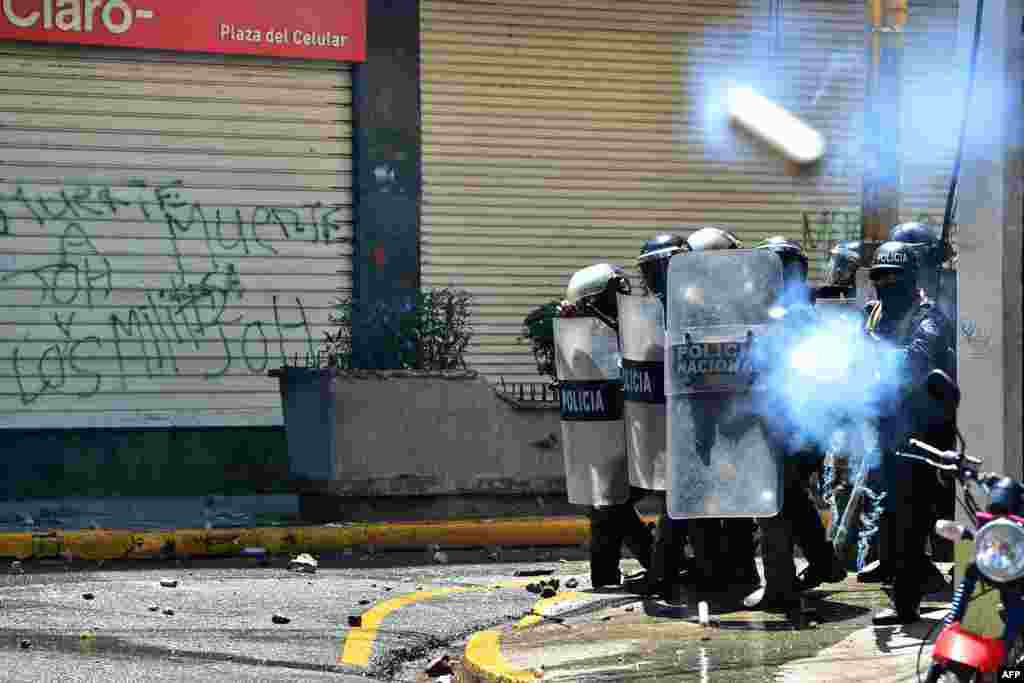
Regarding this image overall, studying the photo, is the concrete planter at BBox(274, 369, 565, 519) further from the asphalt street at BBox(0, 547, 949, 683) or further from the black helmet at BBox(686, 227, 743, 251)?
the black helmet at BBox(686, 227, 743, 251)

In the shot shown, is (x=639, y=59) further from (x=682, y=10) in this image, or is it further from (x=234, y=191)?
(x=234, y=191)

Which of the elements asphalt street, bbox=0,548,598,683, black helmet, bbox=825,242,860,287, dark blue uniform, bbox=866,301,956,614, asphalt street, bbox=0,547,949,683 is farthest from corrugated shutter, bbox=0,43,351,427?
dark blue uniform, bbox=866,301,956,614

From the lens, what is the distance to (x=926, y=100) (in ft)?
62.2

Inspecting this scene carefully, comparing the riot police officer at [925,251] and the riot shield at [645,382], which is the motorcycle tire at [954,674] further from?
the riot shield at [645,382]

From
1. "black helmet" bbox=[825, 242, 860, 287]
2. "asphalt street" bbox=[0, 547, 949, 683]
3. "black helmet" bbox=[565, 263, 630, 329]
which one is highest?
"black helmet" bbox=[825, 242, 860, 287]

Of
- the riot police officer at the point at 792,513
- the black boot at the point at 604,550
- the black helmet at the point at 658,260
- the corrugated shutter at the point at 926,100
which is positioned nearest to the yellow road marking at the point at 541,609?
the black boot at the point at 604,550

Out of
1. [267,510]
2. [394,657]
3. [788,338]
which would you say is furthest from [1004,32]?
[267,510]

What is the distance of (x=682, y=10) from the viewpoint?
17.8 meters

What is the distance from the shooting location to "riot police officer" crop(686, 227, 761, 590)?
9078mm

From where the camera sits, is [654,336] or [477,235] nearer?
[654,336]

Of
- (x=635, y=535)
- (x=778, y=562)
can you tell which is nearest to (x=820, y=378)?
(x=778, y=562)

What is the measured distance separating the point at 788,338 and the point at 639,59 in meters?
9.81

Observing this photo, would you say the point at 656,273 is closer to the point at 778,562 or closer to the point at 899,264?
the point at 899,264

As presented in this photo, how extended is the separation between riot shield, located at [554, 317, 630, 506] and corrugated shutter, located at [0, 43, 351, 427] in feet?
23.9
